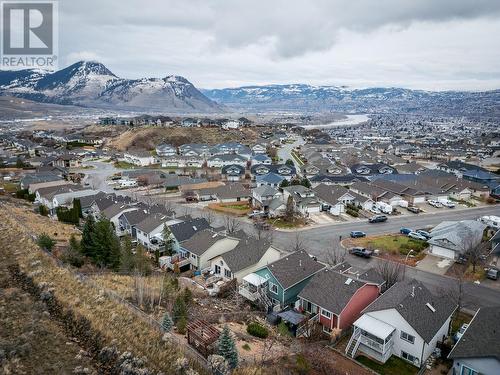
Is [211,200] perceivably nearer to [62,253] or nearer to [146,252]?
[146,252]

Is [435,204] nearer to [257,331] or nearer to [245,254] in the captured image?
[245,254]

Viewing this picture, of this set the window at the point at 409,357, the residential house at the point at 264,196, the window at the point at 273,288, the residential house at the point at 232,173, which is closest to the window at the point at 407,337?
the window at the point at 409,357

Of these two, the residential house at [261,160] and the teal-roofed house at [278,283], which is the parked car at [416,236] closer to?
the teal-roofed house at [278,283]

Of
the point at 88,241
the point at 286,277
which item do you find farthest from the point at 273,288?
the point at 88,241

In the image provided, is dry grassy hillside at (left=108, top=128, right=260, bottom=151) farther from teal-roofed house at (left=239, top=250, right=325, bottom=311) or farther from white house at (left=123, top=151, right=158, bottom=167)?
teal-roofed house at (left=239, top=250, right=325, bottom=311)

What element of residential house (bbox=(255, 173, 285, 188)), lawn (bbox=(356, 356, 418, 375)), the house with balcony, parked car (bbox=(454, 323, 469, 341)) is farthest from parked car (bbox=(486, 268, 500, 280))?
residential house (bbox=(255, 173, 285, 188))

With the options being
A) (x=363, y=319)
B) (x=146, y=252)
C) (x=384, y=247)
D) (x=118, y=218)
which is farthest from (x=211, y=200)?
(x=363, y=319)
